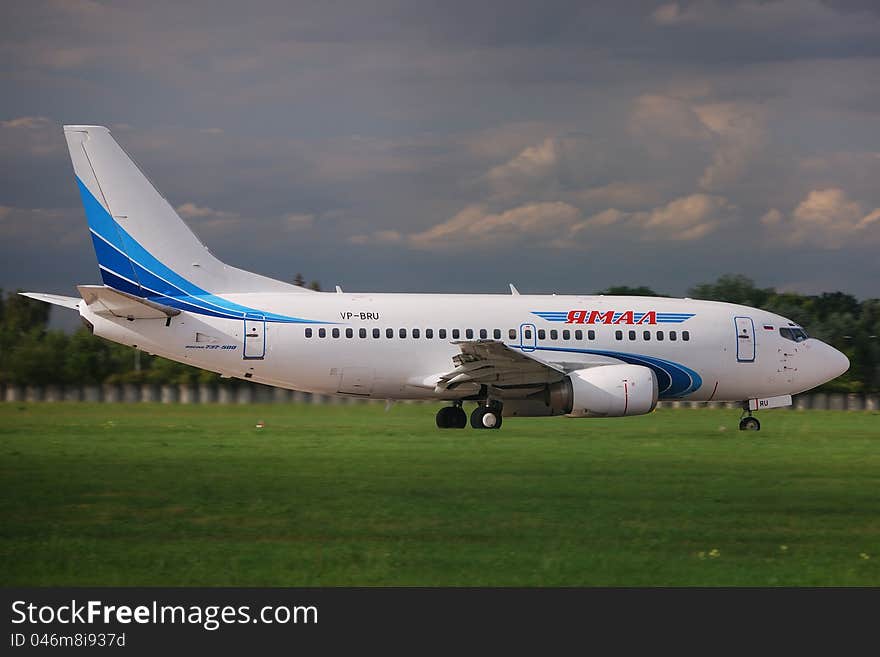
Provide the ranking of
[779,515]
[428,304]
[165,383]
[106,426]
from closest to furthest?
[779,515] → [106,426] → [428,304] → [165,383]

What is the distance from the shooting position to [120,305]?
28.9 meters

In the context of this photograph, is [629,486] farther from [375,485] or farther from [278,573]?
[278,573]

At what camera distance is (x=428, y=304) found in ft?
105

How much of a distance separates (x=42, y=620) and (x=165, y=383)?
131 ft

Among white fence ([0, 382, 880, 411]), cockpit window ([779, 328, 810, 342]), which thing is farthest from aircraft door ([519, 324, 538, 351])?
white fence ([0, 382, 880, 411])

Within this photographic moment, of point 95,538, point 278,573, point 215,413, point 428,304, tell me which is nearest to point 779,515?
point 278,573

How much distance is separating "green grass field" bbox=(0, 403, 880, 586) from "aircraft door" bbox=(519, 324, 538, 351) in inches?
201

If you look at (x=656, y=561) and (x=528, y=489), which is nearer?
(x=656, y=561)

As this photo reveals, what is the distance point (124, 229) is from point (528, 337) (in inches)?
399

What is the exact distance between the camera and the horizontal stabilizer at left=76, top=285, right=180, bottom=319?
93.4ft

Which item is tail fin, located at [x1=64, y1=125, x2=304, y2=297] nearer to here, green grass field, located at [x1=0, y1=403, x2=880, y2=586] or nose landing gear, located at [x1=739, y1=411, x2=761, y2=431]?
green grass field, located at [x1=0, y1=403, x2=880, y2=586]

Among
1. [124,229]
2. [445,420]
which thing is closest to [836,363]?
[445,420]

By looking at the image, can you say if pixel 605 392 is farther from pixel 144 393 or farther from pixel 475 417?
pixel 144 393

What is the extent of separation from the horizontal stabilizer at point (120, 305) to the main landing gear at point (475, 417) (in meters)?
7.01
